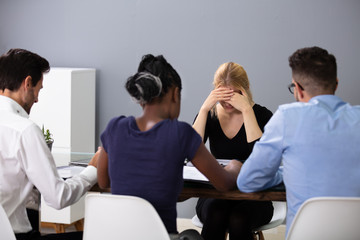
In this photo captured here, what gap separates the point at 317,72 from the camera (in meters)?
2.19

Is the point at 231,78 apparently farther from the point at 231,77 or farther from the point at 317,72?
the point at 317,72

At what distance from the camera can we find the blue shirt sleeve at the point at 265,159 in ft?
6.98

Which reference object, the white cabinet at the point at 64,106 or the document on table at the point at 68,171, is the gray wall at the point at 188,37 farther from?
the document on table at the point at 68,171

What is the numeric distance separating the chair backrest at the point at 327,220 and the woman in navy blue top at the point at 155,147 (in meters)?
0.37

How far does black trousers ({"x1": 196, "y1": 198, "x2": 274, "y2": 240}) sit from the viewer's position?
2.88 meters

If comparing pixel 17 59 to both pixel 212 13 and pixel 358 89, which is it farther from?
pixel 358 89

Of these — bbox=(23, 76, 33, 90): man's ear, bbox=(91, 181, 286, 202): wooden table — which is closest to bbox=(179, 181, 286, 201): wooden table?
bbox=(91, 181, 286, 202): wooden table

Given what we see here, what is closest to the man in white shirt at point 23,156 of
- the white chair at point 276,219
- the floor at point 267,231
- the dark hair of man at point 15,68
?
the dark hair of man at point 15,68

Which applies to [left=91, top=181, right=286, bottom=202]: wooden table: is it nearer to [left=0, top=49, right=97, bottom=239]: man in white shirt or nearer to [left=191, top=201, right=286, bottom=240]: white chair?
[left=0, top=49, right=97, bottom=239]: man in white shirt

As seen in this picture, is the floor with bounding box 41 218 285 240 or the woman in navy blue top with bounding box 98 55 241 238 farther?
the floor with bounding box 41 218 285 240

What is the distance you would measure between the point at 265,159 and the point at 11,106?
1064 millimetres

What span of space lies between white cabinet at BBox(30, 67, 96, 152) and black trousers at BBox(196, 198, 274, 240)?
2.02 meters

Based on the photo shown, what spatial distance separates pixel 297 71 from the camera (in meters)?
2.23

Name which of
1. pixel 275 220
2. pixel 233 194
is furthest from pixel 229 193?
pixel 275 220
